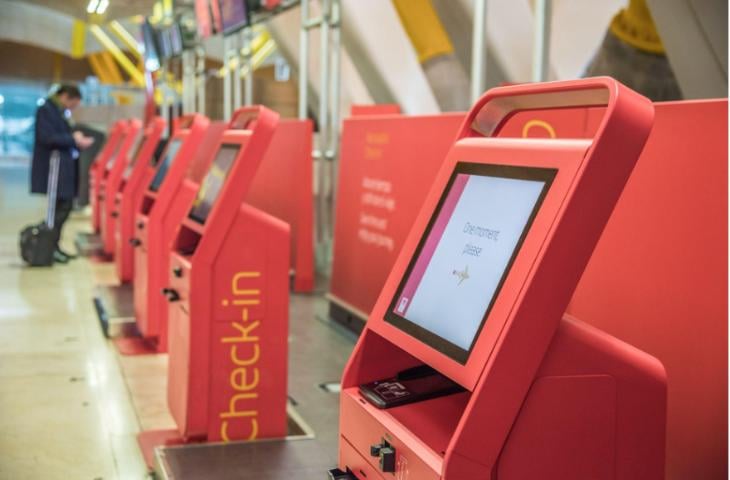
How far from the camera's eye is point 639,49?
22.6ft

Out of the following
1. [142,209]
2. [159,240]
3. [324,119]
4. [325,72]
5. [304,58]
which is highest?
[304,58]

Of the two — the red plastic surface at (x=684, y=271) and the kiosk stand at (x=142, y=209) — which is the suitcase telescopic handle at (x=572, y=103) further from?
the kiosk stand at (x=142, y=209)

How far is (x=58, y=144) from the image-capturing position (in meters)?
8.21

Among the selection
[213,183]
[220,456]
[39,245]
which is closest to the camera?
[220,456]

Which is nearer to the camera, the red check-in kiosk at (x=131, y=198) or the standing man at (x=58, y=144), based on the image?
the red check-in kiosk at (x=131, y=198)

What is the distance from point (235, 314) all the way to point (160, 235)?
1851 millimetres

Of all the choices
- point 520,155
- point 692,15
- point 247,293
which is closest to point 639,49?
point 692,15

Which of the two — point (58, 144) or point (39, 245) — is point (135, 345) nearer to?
point (58, 144)

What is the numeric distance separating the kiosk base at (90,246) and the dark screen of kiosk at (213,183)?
18.9 feet

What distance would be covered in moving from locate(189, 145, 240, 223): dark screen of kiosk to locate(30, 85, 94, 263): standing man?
16.3ft

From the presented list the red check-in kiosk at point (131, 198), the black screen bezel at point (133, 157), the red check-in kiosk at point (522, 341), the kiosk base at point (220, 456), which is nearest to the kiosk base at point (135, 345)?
the red check-in kiosk at point (131, 198)

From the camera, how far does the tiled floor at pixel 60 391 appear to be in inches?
140

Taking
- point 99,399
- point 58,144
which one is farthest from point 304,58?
point 99,399

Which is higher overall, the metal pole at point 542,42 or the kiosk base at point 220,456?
the metal pole at point 542,42
